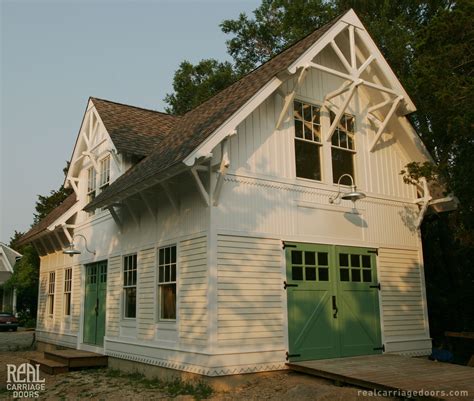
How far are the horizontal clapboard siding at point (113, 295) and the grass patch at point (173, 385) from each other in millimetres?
1562

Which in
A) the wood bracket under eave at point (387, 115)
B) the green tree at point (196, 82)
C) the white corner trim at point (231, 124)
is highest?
the green tree at point (196, 82)

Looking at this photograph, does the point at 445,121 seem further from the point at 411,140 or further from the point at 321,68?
the point at 321,68

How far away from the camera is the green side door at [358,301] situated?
36.5ft

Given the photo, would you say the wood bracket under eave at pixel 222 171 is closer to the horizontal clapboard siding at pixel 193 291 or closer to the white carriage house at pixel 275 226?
the white carriage house at pixel 275 226

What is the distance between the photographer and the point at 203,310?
957cm

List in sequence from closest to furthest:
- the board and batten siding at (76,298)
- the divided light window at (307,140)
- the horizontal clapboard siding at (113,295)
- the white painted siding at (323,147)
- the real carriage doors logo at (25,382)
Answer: the real carriage doors logo at (25,382), the white painted siding at (323,147), the divided light window at (307,140), the horizontal clapboard siding at (113,295), the board and batten siding at (76,298)

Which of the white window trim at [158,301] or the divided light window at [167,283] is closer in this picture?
the white window trim at [158,301]

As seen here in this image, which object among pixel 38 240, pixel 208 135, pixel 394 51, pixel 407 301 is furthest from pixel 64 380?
pixel 394 51

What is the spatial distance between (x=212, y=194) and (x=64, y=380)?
5.68m

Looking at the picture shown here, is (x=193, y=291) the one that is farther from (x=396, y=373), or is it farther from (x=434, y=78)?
(x=434, y=78)

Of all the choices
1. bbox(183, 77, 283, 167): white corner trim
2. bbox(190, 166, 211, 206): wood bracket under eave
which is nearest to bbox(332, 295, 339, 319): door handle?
bbox(190, 166, 211, 206): wood bracket under eave

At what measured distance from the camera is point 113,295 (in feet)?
44.1

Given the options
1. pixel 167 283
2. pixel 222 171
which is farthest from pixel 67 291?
pixel 222 171

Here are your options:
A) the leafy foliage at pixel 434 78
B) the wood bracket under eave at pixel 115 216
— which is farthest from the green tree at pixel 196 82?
the wood bracket under eave at pixel 115 216
